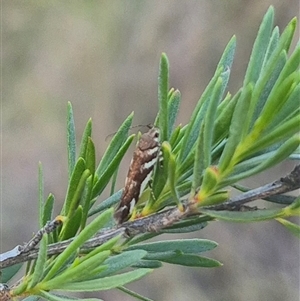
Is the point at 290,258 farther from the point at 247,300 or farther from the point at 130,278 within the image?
the point at 130,278

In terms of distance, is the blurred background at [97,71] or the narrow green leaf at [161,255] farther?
the blurred background at [97,71]

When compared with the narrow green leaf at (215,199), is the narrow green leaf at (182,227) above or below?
below

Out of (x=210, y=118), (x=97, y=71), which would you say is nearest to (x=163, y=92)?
(x=210, y=118)

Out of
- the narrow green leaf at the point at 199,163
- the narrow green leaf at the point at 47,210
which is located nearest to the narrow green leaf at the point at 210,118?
the narrow green leaf at the point at 199,163

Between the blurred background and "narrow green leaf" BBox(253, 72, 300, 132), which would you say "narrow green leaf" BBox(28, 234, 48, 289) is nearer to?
"narrow green leaf" BBox(253, 72, 300, 132)

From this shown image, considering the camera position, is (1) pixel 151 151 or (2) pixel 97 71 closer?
(1) pixel 151 151

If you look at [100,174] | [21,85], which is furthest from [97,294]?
[100,174]

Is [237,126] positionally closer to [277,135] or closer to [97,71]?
[277,135]

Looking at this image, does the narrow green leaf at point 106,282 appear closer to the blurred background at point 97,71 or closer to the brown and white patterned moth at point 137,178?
the brown and white patterned moth at point 137,178

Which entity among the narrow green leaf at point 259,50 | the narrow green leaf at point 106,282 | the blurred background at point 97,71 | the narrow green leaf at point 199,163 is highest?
the blurred background at point 97,71
